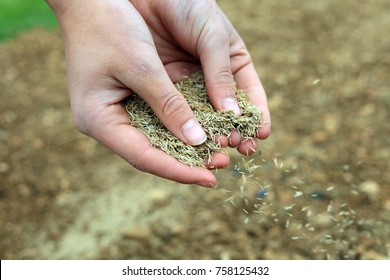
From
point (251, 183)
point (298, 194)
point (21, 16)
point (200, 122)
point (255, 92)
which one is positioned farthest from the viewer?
point (21, 16)

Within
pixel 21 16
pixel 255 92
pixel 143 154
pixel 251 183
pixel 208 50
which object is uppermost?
pixel 21 16

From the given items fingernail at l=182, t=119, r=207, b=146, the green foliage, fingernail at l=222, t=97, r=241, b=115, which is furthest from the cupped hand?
the green foliage

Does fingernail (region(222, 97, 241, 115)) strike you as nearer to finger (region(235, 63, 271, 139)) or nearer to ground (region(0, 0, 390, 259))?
finger (region(235, 63, 271, 139))

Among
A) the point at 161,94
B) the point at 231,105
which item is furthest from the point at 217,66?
the point at 161,94

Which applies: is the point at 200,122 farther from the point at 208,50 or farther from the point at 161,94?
the point at 208,50
